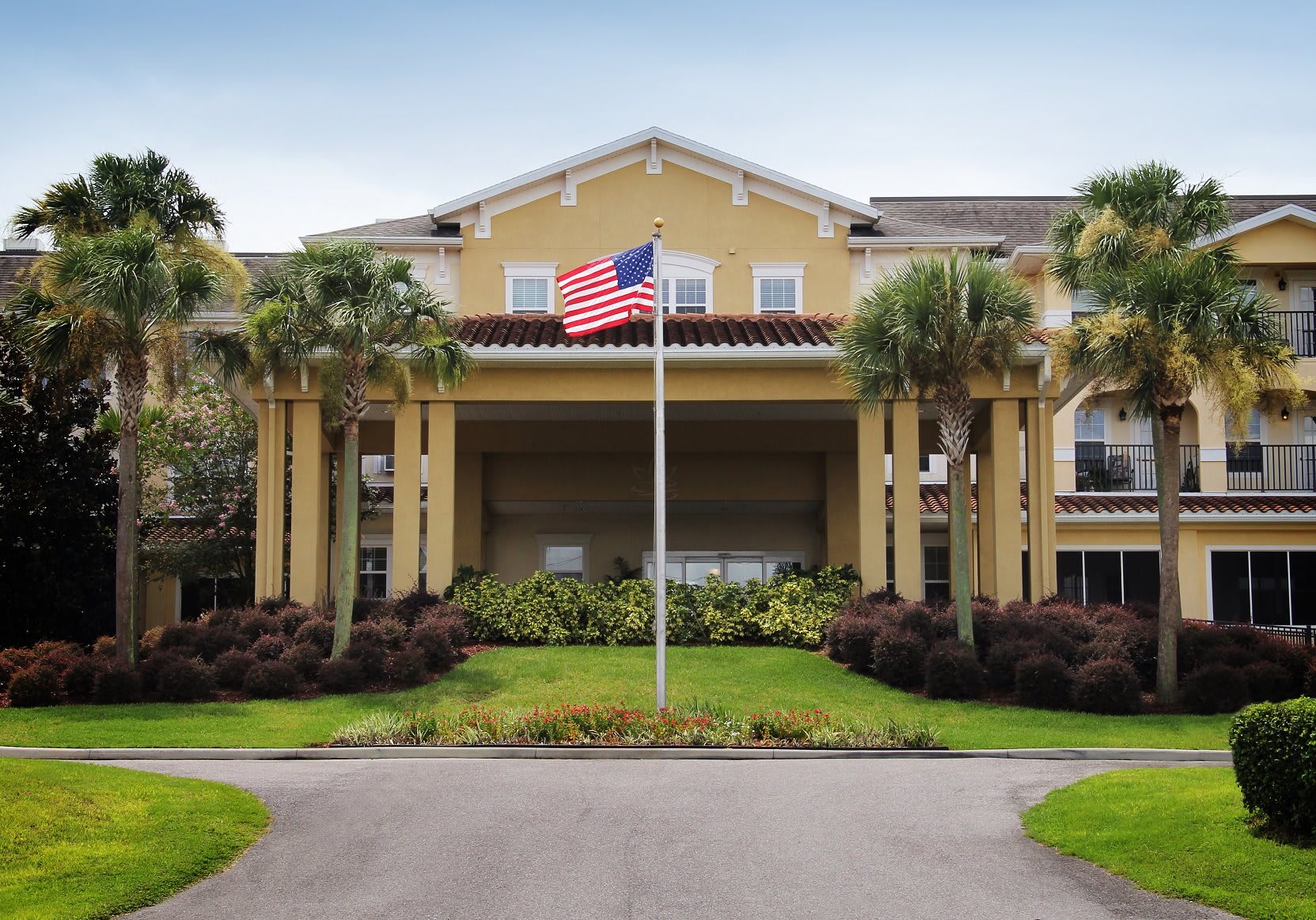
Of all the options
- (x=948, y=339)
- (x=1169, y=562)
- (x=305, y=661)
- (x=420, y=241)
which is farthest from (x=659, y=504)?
(x=420, y=241)

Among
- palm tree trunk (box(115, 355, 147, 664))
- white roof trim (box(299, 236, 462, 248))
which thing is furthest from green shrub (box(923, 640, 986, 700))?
white roof trim (box(299, 236, 462, 248))

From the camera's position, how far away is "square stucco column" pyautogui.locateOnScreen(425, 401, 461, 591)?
951 inches

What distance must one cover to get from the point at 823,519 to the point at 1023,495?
6689mm

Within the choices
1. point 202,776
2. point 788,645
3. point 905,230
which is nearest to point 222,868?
point 202,776

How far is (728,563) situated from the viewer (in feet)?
105

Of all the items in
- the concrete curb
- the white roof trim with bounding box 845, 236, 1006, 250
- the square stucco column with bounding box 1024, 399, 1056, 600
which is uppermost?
the white roof trim with bounding box 845, 236, 1006, 250

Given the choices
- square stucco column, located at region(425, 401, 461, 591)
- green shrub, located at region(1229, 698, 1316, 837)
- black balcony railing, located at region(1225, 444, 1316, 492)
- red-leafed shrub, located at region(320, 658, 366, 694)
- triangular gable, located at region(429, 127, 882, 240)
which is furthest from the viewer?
black balcony railing, located at region(1225, 444, 1316, 492)

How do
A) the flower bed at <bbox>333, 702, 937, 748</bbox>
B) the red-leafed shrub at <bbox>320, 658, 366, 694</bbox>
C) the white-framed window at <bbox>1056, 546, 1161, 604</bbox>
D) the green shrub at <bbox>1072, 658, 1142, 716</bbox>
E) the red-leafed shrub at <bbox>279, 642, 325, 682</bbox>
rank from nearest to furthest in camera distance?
the flower bed at <bbox>333, 702, 937, 748</bbox> < the green shrub at <bbox>1072, 658, 1142, 716</bbox> < the red-leafed shrub at <bbox>320, 658, 366, 694</bbox> < the red-leafed shrub at <bbox>279, 642, 325, 682</bbox> < the white-framed window at <bbox>1056, 546, 1161, 604</bbox>

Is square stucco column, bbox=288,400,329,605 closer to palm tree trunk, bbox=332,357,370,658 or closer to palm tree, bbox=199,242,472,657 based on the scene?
palm tree, bbox=199,242,472,657

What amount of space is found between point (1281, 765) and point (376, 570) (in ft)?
95.9

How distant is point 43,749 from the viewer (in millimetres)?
15797

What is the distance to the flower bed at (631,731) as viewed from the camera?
16406 mm

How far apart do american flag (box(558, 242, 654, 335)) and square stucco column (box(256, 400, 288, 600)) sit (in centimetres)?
710

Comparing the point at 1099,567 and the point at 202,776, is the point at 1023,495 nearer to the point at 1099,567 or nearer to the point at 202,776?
the point at 1099,567
